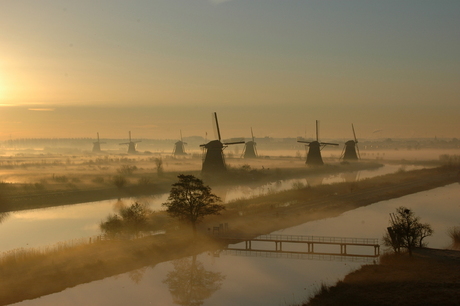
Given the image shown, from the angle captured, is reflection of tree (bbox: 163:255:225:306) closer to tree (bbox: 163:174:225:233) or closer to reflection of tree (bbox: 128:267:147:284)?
reflection of tree (bbox: 128:267:147:284)

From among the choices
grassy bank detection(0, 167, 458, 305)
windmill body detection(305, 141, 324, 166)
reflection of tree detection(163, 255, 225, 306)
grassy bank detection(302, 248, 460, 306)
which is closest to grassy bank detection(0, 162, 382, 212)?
windmill body detection(305, 141, 324, 166)

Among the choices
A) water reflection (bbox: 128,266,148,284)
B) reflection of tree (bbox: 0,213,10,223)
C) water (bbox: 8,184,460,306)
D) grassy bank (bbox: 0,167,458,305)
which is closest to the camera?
water (bbox: 8,184,460,306)

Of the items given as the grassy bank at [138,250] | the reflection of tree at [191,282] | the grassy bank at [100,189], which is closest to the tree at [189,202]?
the grassy bank at [138,250]

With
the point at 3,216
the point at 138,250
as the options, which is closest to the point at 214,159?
the point at 3,216

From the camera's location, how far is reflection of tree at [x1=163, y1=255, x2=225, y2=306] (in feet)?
73.9

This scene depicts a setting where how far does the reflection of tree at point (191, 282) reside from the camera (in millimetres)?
22516

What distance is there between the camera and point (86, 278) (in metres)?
25.5

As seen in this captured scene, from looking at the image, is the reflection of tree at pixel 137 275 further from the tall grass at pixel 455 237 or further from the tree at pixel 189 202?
the tall grass at pixel 455 237

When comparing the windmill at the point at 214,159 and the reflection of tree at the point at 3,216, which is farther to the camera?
the windmill at the point at 214,159

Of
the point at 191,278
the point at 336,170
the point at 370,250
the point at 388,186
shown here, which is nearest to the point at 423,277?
the point at 370,250

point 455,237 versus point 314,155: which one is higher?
point 314,155

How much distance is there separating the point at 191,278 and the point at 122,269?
4.71m

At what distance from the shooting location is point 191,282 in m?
24.9

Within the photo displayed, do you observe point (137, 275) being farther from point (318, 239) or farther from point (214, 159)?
point (214, 159)
